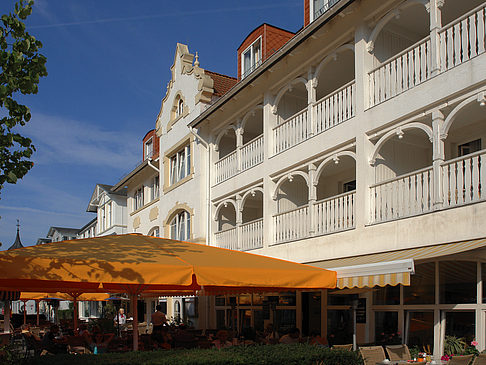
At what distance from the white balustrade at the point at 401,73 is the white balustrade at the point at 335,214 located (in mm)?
2601

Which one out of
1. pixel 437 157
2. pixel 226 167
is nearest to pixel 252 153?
pixel 226 167

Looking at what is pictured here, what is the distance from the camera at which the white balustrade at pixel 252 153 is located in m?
18.6

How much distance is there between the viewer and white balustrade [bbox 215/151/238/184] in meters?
20.6

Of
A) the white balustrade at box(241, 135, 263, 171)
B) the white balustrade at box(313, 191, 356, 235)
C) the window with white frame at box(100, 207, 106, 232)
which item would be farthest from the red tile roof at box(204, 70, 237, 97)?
the window with white frame at box(100, 207, 106, 232)

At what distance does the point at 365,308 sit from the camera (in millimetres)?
13500

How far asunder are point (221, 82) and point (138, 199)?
11.2m

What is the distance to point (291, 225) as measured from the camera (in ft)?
53.4

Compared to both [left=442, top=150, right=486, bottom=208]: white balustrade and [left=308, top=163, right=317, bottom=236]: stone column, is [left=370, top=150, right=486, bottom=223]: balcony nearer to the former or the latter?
[left=442, top=150, right=486, bottom=208]: white balustrade

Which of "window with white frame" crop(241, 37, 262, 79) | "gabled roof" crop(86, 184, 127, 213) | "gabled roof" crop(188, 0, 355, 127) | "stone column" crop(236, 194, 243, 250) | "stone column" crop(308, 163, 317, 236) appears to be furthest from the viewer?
"gabled roof" crop(86, 184, 127, 213)

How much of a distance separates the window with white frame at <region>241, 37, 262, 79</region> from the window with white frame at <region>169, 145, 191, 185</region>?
4.84 metres

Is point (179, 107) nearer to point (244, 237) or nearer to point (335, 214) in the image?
point (244, 237)

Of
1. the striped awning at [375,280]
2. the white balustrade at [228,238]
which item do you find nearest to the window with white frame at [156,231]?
the white balustrade at [228,238]

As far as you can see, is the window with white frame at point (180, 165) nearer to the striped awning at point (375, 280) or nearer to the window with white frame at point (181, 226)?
the window with white frame at point (181, 226)

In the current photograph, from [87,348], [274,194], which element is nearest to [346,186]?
[274,194]
